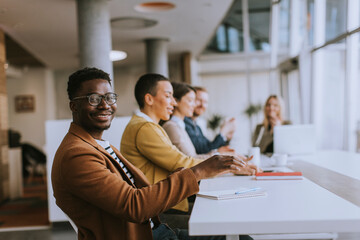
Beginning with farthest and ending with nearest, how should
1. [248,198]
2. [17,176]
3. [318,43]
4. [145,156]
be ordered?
[17,176], [318,43], [145,156], [248,198]

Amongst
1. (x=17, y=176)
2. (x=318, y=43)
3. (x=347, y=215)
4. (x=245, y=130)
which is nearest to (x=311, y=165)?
(x=347, y=215)

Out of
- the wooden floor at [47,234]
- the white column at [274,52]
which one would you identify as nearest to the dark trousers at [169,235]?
the wooden floor at [47,234]

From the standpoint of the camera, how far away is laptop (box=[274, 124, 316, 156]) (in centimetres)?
317

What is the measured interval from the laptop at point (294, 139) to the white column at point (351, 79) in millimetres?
1628

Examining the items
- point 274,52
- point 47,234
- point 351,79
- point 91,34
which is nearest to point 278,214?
point 47,234

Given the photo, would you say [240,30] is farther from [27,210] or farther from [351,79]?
[27,210]

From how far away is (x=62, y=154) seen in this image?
1.29 m

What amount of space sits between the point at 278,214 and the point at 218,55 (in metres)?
10.7

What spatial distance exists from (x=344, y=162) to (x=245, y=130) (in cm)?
902

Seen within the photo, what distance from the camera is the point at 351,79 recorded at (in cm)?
452

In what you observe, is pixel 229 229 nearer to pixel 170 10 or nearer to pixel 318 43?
pixel 318 43

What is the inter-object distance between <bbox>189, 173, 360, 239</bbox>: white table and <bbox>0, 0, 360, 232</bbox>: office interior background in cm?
311

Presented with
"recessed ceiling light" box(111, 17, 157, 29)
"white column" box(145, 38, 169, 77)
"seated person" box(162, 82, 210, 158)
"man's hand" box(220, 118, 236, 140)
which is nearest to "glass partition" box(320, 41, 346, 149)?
"man's hand" box(220, 118, 236, 140)

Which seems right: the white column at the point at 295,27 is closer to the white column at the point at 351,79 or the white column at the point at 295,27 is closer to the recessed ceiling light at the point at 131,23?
the white column at the point at 351,79
